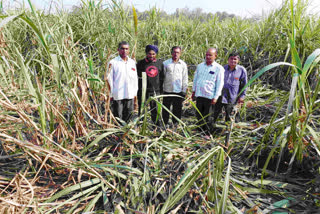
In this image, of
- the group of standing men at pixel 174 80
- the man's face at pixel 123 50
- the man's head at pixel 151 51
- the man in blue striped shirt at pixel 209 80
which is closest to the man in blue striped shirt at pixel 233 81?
the group of standing men at pixel 174 80

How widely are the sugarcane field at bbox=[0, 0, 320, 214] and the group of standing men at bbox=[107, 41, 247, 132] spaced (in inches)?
0.5

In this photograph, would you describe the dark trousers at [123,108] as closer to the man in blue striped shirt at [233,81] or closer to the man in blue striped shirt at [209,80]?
the man in blue striped shirt at [209,80]

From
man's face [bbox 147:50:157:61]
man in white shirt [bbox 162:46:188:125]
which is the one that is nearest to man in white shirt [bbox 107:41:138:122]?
man's face [bbox 147:50:157:61]

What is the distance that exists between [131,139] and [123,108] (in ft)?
3.32

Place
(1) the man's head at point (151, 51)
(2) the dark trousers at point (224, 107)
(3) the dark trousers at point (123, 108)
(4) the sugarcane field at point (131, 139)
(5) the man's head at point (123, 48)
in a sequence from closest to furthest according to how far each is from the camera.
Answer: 1. (4) the sugarcane field at point (131, 139)
2. (5) the man's head at point (123, 48)
3. (3) the dark trousers at point (123, 108)
4. (1) the man's head at point (151, 51)
5. (2) the dark trousers at point (224, 107)

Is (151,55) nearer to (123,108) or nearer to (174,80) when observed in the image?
(174,80)

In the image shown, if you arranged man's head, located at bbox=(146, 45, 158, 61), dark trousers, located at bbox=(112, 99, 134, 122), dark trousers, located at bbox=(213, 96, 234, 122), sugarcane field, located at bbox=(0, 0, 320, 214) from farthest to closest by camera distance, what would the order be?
1. dark trousers, located at bbox=(213, 96, 234, 122)
2. man's head, located at bbox=(146, 45, 158, 61)
3. dark trousers, located at bbox=(112, 99, 134, 122)
4. sugarcane field, located at bbox=(0, 0, 320, 214)

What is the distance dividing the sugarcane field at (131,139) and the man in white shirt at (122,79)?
0.01 m

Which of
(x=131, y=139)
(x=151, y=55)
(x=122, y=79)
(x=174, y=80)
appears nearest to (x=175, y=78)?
(x=174, y=80)

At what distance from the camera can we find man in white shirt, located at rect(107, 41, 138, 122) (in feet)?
6.93

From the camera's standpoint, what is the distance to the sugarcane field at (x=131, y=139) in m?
1.03

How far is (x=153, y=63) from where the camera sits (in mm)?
2426

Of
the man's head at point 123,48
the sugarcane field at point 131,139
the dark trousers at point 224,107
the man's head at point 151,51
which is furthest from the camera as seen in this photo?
the dark trousers at point 224,107

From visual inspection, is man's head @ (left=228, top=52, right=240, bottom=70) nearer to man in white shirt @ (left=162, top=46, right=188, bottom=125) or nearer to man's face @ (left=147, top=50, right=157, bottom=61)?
man in white shirt @ (left=162, top=46, right=188, bottom=125)
